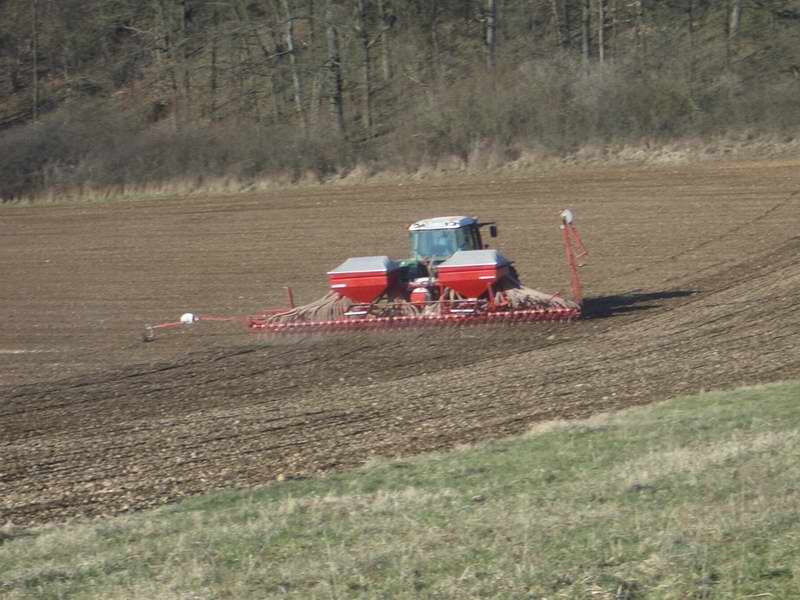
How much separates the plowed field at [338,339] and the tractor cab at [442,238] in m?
2.15

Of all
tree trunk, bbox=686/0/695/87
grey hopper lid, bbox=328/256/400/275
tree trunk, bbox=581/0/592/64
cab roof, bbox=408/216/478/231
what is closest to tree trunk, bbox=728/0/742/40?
tree trunk, bbox=686/0/695/87

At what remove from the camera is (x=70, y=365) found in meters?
17.1

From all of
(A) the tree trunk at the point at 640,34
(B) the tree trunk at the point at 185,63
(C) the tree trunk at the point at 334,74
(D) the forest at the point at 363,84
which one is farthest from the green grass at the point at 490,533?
(B) the tree trunk at the point at 185,63

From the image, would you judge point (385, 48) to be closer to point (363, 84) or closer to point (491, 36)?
point (363, 84)

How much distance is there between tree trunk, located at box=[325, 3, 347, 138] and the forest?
0.10m

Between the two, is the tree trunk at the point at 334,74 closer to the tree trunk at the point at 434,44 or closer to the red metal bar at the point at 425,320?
the tree trunk at the point at 434,44

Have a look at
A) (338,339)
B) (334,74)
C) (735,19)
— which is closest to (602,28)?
(735,19)

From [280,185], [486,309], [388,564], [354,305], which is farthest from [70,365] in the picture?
[280,185]

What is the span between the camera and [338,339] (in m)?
17.7

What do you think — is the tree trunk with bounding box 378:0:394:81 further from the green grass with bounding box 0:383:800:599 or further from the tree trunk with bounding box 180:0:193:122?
the green grass with bounding box 0:383:800:599

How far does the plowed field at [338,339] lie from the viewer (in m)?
11.4

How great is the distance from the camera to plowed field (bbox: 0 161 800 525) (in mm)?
11367

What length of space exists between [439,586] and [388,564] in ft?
1.59

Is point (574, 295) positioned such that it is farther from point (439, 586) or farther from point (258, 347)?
point (439, 586)
